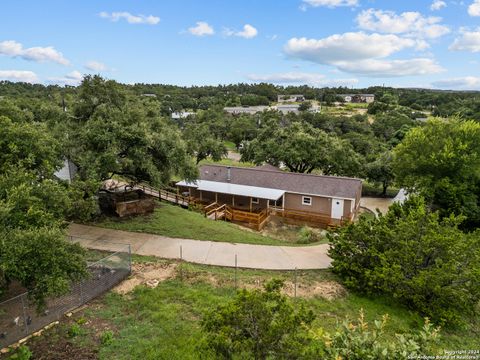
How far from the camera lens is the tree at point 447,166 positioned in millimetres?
23281

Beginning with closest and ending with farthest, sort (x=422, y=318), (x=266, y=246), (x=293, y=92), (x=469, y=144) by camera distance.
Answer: (x=422, y=318)
(x=266, y=246)
(x=469, y=144)
(x=293, y=92)

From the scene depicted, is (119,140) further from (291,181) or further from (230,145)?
(230,145)

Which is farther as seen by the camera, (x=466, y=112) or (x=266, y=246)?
(x=466, y=112)

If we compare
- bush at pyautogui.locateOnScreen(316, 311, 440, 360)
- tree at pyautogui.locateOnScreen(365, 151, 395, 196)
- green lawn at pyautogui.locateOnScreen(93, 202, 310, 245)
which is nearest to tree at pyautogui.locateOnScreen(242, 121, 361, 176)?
tree at pyautogui.locateOnScreen(365, 151, 395, 196)

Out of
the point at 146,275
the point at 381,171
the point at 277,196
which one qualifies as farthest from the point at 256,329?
the point at 381,171

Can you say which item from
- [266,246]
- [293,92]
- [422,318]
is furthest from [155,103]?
[293,92]

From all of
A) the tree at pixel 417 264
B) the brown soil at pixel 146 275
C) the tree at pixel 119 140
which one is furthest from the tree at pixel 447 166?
the brown soil at pixel 146 275

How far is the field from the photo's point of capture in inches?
344

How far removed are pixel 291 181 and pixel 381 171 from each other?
1148 centimetres

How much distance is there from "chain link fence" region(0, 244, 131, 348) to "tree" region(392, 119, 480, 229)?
2111 cm

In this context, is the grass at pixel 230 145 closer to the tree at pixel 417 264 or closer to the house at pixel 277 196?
the house at pixel 277 196

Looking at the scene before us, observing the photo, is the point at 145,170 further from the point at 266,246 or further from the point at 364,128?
the point at 364,128

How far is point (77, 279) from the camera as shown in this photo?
934cm

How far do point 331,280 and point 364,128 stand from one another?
56362mm
